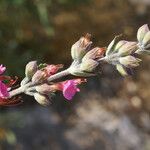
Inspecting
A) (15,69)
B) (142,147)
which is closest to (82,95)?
(142,147)

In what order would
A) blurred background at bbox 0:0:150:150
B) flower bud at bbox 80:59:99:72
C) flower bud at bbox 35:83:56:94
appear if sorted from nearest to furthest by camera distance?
flower bud at bbox 80:59:99:72 → flower bud at bbox 35:83:56:94 → blurred background at bbox 0:0:150:150

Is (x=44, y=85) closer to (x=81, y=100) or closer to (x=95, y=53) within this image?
(x=95, y=53)

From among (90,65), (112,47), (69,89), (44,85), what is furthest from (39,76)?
(112,47)

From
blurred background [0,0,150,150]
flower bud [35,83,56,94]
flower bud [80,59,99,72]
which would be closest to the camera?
flower bud [80,59,99,72]

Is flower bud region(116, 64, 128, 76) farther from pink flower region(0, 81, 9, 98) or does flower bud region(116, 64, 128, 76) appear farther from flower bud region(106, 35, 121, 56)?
pink flower region(0, 81, 9, 98)

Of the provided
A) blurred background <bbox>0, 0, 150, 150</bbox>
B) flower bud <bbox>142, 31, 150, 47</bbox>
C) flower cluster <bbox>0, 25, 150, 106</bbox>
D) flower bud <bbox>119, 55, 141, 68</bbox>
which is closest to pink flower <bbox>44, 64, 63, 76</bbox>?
flower cluster <bbox>0, 25, 150, 106</bbox>

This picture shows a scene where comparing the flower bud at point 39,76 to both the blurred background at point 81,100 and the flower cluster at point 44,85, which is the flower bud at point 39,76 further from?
the blurred background at point 81,100

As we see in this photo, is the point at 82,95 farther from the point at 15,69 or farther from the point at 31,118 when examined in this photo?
the point at 15,69
